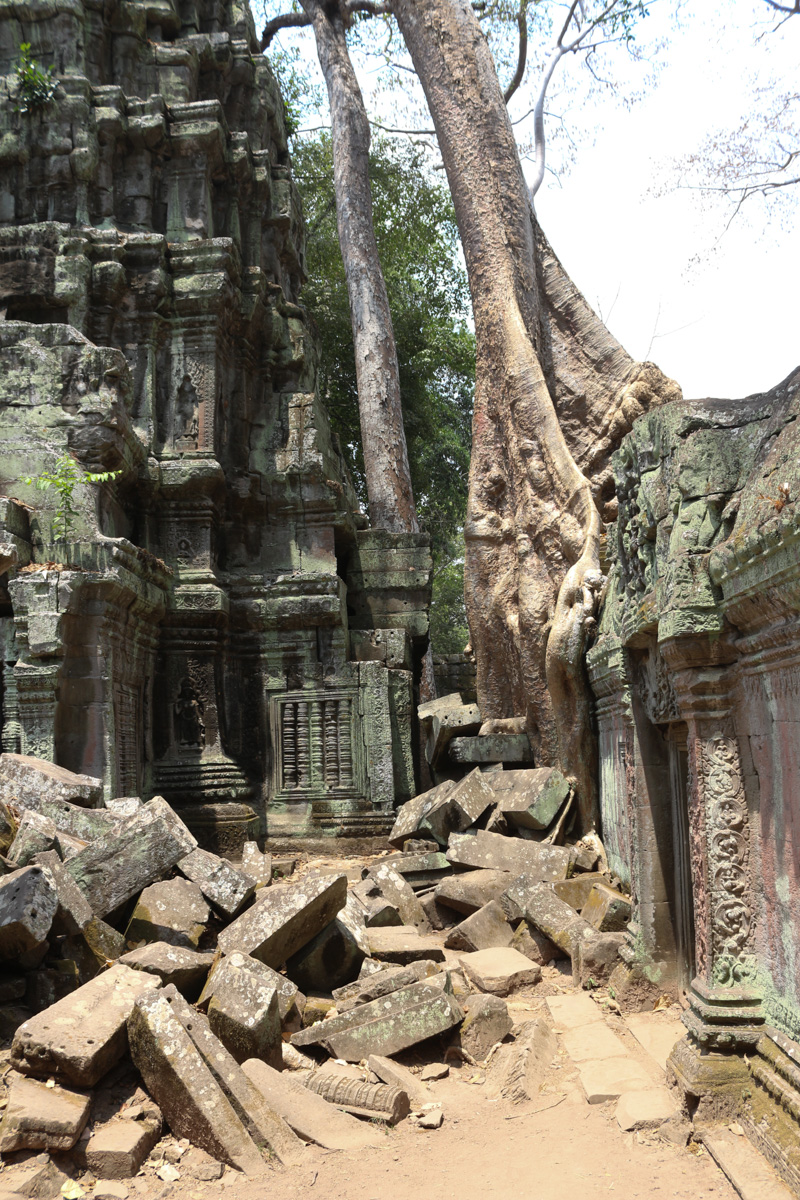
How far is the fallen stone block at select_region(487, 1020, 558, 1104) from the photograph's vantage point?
11.0ft

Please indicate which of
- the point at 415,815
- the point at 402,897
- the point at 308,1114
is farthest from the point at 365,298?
the point at 308,1114

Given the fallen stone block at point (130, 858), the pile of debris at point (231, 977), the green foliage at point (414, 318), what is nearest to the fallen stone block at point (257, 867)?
the pile of debris at point (231, 977)

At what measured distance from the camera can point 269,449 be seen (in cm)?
923

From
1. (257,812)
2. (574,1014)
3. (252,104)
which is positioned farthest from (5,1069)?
(252,104)

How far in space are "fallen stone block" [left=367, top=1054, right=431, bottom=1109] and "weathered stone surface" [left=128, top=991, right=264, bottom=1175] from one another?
23.9 inches

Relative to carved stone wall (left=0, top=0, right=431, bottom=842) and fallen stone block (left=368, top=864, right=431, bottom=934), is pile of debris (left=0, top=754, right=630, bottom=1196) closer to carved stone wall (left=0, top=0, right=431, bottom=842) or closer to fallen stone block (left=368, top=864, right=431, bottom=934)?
fallen stone block (left=368, top=864, right=431, bottom=934)

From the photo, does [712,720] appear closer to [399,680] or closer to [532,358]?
[399,680]

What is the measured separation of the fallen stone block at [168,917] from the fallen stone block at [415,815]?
266 cm

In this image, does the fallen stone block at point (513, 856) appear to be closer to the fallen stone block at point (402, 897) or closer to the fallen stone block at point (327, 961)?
the fallen stone block at point (402, 897)

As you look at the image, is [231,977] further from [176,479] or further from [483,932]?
[176,479]

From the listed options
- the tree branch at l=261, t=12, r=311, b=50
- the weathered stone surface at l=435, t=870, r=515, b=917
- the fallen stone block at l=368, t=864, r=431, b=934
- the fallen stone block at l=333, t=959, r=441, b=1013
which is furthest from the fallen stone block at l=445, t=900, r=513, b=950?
the tree branch at l=261, t=12, r=311, b=50

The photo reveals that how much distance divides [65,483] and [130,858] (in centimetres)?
315

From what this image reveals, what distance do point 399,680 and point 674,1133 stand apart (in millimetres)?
5785

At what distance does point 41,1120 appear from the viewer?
288 cm
